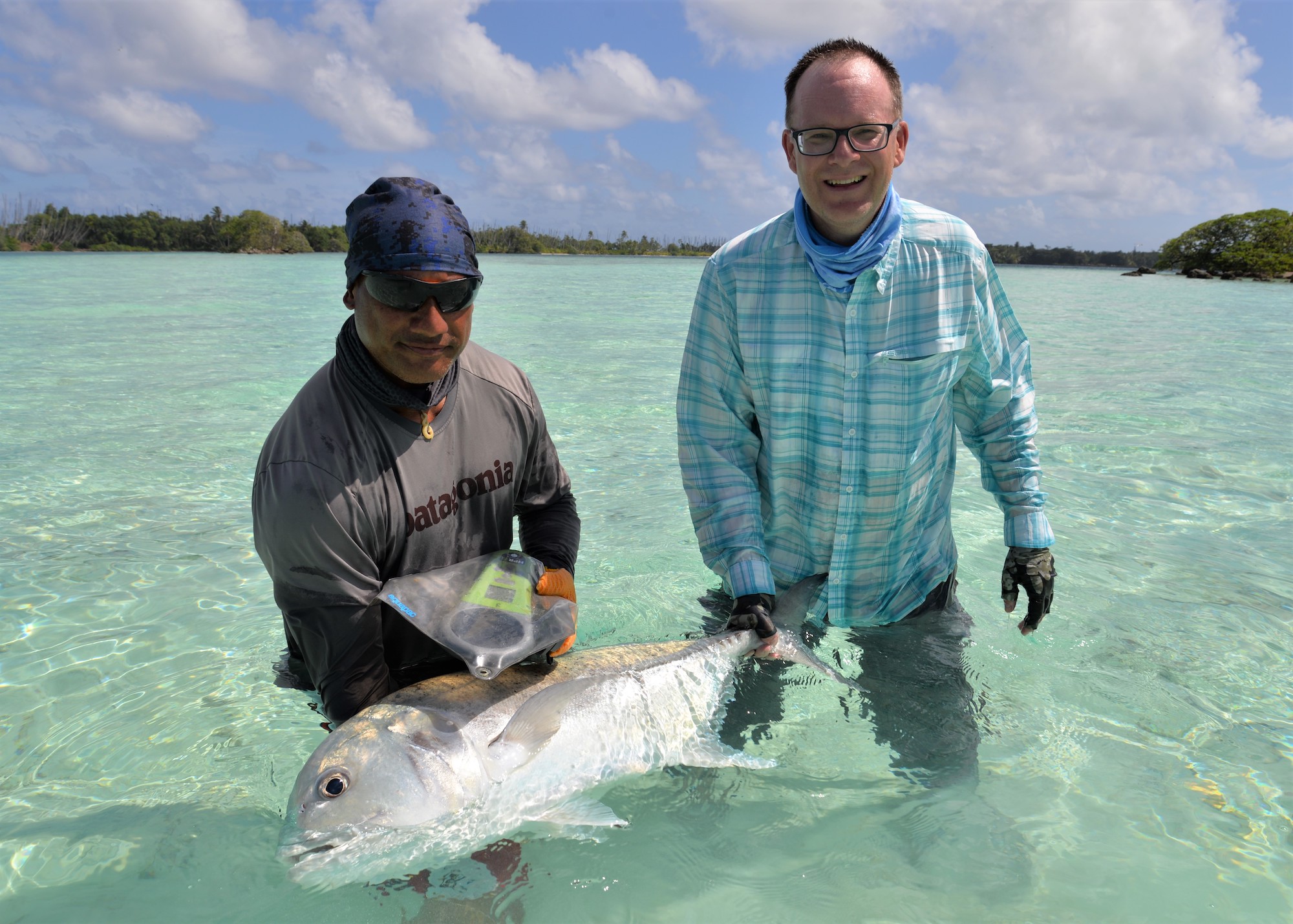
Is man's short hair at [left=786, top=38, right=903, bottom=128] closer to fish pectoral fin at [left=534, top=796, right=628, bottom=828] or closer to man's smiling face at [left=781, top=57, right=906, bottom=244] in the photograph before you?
man's smiling face at [left=781, top=57, right=906, bottom=244]

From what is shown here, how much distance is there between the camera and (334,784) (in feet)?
7.41

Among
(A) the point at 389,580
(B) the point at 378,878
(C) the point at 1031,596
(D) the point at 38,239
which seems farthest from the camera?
(D) the point at 38,239

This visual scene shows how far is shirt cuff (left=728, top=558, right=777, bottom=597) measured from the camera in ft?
10.1

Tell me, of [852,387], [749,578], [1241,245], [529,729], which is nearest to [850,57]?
[852,387]

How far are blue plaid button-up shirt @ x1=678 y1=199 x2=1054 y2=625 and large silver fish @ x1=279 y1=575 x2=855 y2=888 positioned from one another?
28 cm

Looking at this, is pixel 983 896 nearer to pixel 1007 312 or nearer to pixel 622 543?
pixel 1007 312

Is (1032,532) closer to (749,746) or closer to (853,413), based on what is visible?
(853,413)

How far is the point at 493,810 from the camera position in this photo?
96.7 inches

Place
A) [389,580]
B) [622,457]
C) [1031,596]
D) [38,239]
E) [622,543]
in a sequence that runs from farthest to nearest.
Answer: [38,239], [622,457], [622,543], [1031,596], [389,580]

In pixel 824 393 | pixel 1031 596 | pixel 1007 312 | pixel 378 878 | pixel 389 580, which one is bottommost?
pixel 378 878

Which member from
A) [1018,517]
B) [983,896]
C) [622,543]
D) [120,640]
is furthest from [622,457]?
[983,896]

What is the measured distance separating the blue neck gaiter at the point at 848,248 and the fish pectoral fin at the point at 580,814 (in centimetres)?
190

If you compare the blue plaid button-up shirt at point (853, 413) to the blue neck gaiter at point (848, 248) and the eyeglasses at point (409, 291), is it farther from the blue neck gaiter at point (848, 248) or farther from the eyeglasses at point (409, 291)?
the eyeglasses at point (409, 291)

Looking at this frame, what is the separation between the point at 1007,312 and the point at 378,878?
111 inches
